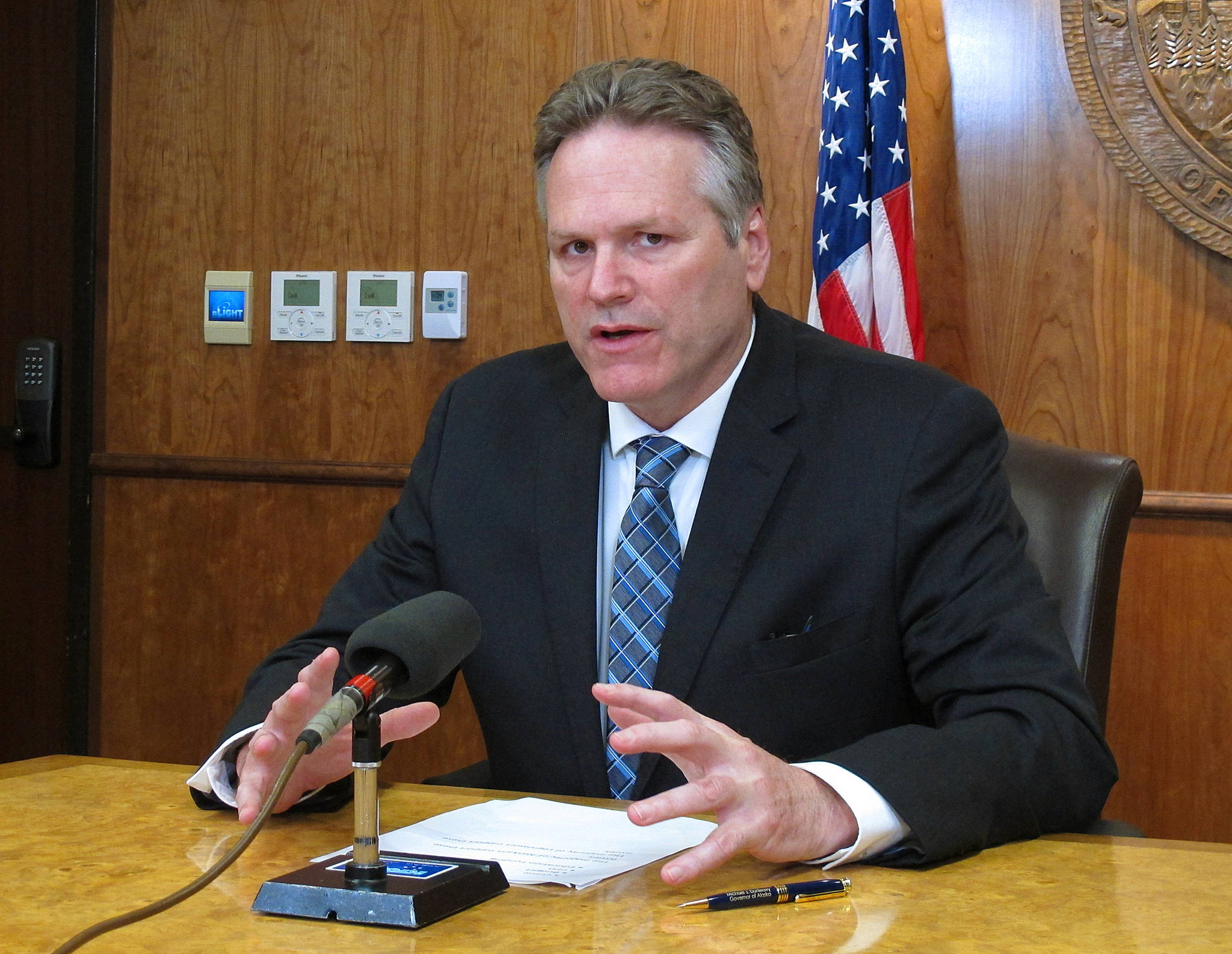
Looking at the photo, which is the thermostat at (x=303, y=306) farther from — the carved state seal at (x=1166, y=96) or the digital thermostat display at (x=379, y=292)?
the carved state seal at (x=1166, y=96)

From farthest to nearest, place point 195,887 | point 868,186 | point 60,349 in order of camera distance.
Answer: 1. point 60,349
2. point 868,186
3. point 195,887

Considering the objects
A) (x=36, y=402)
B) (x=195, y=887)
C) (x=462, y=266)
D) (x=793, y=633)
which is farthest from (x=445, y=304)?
(x=195, y=887)

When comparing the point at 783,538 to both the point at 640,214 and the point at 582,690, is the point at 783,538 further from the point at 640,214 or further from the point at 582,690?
the point at 640,214

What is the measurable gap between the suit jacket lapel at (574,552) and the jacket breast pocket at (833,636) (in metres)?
0.24

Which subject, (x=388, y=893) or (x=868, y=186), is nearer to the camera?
(x=388, y=893)

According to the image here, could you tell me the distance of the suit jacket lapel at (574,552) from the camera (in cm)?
166

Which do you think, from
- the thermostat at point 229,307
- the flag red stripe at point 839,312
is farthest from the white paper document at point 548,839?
the thermostat at point 229,307

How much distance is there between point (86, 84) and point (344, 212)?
85 cm

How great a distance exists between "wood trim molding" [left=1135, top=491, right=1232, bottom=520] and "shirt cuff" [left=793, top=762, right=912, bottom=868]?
1.94m

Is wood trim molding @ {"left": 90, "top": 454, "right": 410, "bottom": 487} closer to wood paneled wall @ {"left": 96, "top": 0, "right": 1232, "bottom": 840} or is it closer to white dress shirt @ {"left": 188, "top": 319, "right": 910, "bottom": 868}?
wood paneled wall @ {"left": 96, "top": 0, "right": 1232, "bottom": 840}

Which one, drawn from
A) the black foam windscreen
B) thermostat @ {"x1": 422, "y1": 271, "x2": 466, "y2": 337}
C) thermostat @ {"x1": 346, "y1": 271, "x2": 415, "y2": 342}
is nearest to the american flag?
thermostat @ {"x1": 422, "y1": 271, "x2": 466, "y2": 337}

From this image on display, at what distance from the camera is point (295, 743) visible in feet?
4.07

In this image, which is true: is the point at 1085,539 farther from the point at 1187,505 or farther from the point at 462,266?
the point at 462,266

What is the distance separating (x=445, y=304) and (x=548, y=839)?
2327mm
